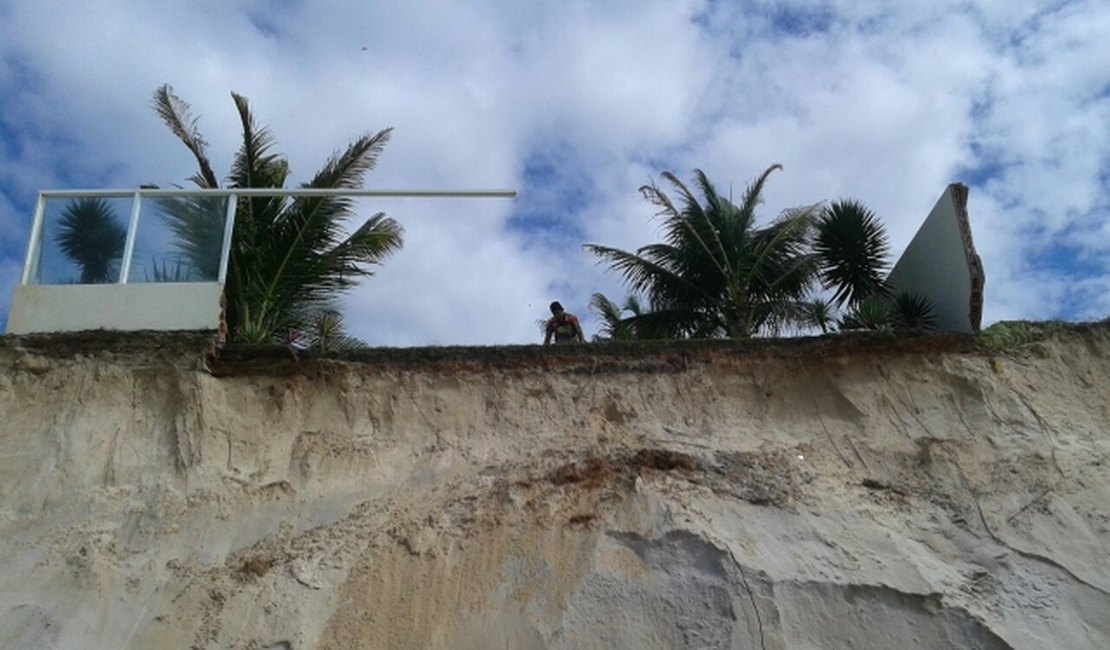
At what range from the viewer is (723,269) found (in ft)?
51.8

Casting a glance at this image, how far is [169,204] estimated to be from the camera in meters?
10.7

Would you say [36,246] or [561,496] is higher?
[36,246]

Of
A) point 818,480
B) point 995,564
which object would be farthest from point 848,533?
point 995,564

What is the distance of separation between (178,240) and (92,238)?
36.3 inches

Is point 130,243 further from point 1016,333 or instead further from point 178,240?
point 1016,333

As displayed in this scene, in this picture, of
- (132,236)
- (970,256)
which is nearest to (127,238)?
(132,236)

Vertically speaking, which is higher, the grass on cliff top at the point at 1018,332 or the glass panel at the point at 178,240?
the glass panel at the point at 178,240

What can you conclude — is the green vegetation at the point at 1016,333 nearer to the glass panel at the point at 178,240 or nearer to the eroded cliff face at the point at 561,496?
the eroded cliff face at the point at 561,496

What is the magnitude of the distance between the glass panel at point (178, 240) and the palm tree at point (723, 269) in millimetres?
7153

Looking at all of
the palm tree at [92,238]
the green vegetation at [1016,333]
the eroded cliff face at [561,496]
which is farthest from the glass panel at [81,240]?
the green vegetation at [1016,333]

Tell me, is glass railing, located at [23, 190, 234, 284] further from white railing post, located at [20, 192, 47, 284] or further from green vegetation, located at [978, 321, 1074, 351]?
green vegetation, located at [978, 321, 1074, 351]

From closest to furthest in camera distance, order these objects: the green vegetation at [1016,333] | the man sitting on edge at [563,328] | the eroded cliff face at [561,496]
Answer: the eroded cliff face at [561,496]
the green vegetation at [1016,333]
the man sitting on edge at [563,328]

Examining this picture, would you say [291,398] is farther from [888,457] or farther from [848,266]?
[848,266]

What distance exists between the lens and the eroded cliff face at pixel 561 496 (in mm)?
8172
